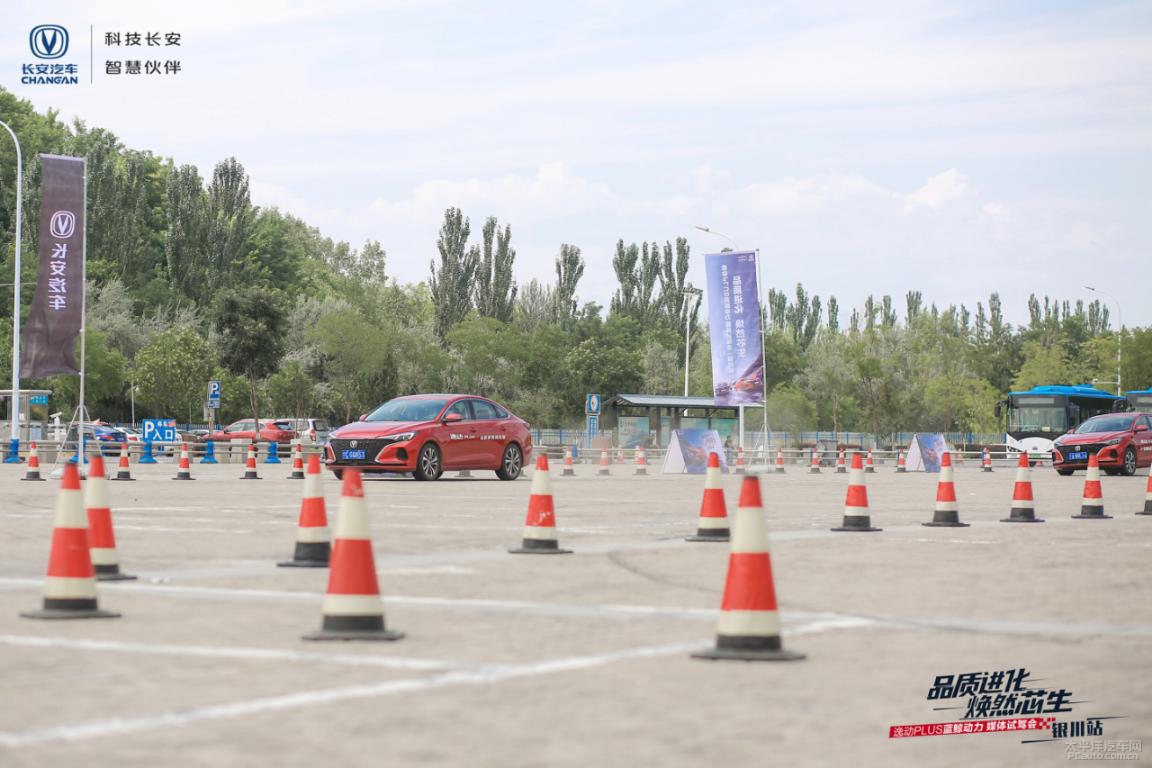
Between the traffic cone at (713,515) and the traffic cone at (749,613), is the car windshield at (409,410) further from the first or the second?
the traffic cone at (749,613)

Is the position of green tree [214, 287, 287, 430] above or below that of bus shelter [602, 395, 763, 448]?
above

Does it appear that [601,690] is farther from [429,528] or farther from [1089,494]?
[1089,494]

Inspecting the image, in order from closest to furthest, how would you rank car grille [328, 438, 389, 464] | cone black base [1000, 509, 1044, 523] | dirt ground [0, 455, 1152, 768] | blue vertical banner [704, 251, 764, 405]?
1. dirt ground [0, 455, 1152, 768]
2. cone black base [1000, 509, 1044, 523]
3. car grille [328, 438, 389, 464]
4. blue vertical banner [704, 251, 764, 405]

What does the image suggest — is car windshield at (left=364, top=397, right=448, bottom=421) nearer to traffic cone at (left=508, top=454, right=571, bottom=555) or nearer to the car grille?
the car grille

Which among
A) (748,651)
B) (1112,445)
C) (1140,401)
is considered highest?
(1140,401)

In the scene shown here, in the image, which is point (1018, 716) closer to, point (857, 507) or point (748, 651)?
point (748, 651)

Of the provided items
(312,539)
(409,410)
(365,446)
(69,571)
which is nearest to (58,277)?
(409,410)

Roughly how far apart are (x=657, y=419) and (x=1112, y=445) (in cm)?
2779

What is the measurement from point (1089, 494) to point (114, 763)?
15.0m

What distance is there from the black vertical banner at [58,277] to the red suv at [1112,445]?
76.6 ft

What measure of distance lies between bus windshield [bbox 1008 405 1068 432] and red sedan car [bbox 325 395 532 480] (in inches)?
1399

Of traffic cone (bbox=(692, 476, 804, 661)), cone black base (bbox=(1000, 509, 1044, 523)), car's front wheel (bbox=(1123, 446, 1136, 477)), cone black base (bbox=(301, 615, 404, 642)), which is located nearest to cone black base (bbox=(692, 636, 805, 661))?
traffic cone (bbox=(692, 476, 804, 661))

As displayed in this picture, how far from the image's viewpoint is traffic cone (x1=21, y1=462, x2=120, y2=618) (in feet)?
26.5

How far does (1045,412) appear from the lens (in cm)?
6006
